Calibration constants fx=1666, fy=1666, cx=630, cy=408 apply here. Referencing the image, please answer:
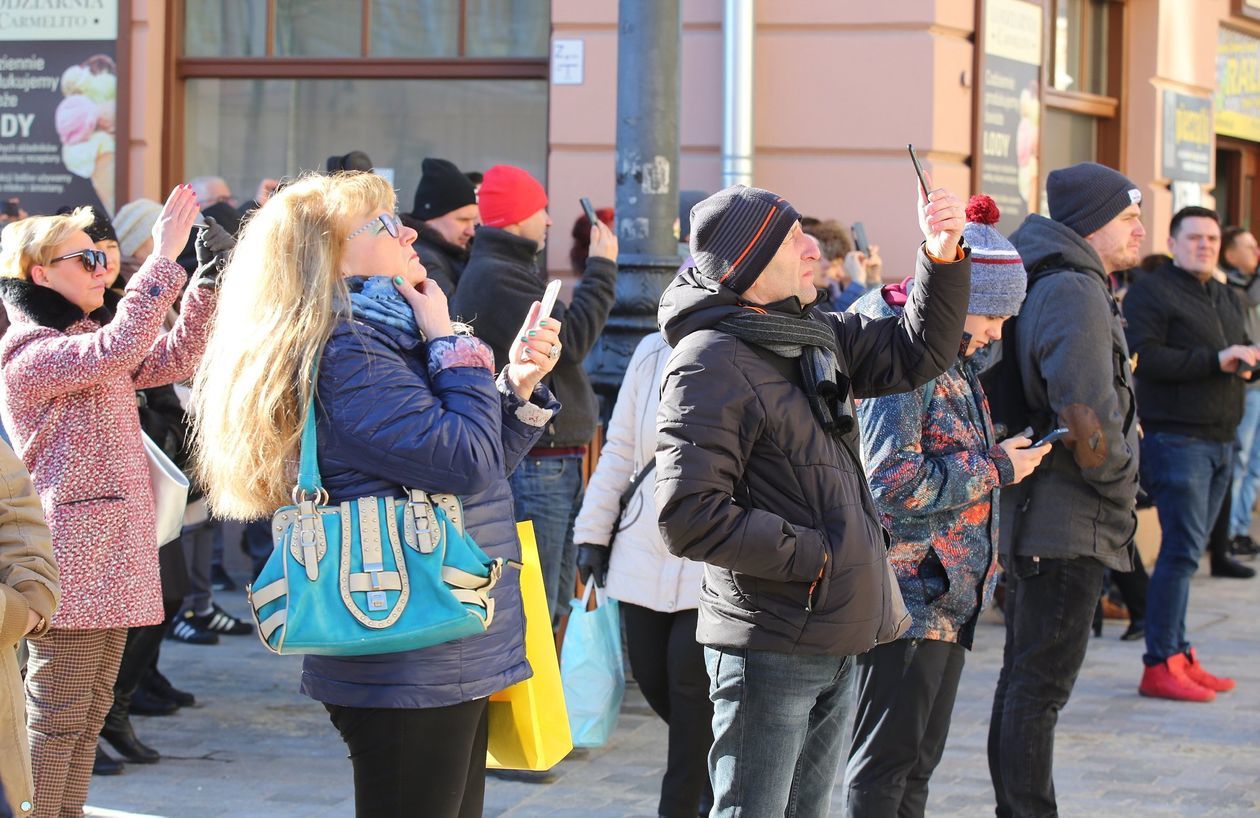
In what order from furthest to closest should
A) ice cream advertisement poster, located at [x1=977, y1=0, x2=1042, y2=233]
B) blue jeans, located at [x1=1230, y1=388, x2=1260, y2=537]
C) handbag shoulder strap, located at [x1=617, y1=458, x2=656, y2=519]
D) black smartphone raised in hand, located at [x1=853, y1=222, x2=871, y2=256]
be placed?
blue jeans, located at [x1=1230, y1=388, x2=1260, y2=537] → ice cream advertisement poster, located at [x1=977, y1=0, x2=1042, y2=233] → black smartphone raised in hand, located at [x1=853, y1=222, x2=871, y2=256] → handbag shoulder strap, located at [x1=617, y1=458, x2=656, y2=519]

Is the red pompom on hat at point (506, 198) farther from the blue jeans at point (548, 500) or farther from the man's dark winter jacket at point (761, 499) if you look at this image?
the man's dark winter jacket at point (761, 499)

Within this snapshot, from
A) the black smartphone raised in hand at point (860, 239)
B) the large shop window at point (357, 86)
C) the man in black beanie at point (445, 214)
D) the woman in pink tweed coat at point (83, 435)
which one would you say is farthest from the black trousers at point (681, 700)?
the large shop window at point (357, 86)

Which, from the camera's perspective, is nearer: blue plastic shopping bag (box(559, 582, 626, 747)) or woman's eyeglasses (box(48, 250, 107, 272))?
woman's eyeglasses (box(48, 250, 107, 272))

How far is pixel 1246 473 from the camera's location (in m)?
11.0

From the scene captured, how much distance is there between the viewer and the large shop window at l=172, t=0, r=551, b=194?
9250 mm

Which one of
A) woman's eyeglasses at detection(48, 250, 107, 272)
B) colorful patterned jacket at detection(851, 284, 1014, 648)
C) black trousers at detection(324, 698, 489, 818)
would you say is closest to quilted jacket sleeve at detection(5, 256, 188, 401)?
woman's eyeglasses at detection(48, 250, 107, 272)

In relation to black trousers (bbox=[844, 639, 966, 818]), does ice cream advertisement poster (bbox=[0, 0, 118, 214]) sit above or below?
above

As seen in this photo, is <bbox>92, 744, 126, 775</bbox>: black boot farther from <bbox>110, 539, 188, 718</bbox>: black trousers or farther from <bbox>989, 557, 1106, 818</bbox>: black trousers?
<bbox>989, 557, 1106, 818</bbox>: black trousers

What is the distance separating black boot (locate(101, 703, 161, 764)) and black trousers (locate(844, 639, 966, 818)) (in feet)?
9.22

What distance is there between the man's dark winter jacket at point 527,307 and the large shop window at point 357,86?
3533 mm

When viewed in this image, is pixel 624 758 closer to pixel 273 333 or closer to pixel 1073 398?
pixel 1073 398

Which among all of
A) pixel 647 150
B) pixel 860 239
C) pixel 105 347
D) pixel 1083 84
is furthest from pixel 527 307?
pixel 1083 84

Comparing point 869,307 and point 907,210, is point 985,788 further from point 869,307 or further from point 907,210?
point 907,210

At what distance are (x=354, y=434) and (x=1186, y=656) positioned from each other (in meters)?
4.97
